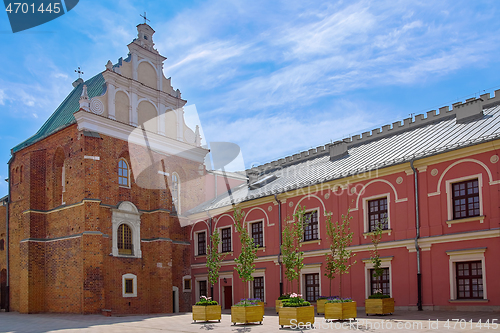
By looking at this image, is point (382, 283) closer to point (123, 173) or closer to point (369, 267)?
point (369, 267)

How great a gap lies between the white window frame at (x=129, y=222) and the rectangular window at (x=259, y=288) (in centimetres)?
767

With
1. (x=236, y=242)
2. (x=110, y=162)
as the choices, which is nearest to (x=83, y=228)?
(x=110, y=162)

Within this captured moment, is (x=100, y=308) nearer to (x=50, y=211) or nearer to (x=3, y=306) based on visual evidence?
(x=50, y=211)

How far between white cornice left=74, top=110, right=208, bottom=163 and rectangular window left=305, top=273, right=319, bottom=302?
13.6m

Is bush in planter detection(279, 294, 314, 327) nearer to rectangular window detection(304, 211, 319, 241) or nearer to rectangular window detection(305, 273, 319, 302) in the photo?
rectangular window detection(305, 273, 319, 302)

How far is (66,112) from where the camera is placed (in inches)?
1300

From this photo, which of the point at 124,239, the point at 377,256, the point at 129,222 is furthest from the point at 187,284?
the point at 377,256

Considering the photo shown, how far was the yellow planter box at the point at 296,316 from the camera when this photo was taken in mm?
16703

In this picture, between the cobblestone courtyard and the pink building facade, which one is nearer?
the cobblestone courtyard

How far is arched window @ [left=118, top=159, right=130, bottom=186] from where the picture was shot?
102 ft

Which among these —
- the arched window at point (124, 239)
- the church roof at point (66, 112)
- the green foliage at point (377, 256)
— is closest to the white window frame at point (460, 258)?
the green foliage at point (377, 256)

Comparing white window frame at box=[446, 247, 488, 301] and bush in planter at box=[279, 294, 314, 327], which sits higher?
white window frame at box=[446, 247, 488, 301]

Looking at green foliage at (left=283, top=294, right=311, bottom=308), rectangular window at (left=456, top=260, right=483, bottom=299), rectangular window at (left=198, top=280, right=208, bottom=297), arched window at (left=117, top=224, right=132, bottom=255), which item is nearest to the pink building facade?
rectangular window at (left=456, top=260, right=483, bottom=299)

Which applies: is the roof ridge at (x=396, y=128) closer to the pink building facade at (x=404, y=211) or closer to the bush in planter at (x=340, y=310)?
the pink building facade at (x=404, y=211)
